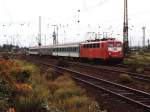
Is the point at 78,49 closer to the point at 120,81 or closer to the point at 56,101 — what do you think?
the point at 120,81

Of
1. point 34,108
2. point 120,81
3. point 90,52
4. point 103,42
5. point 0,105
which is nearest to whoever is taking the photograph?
point 0,105

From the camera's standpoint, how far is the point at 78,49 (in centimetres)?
4997

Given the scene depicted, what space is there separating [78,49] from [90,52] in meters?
6.20

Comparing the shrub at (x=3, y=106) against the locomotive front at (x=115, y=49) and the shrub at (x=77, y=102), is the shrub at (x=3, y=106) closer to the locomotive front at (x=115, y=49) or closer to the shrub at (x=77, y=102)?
the shrub at (x=77, y=102)

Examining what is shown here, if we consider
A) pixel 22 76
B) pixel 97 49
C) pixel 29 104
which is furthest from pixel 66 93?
pixel 97 49

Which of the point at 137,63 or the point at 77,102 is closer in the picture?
the point at 77,102

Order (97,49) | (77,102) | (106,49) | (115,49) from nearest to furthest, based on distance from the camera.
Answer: (77,102), (106,49), (115,49), (97,49)

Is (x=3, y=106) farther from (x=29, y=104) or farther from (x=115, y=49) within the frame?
(x=115, y=49)

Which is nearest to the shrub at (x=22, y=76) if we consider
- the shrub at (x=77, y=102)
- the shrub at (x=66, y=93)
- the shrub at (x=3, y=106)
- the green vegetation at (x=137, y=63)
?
the shrub at (x=66, y=93)

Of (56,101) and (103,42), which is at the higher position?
(103,42)

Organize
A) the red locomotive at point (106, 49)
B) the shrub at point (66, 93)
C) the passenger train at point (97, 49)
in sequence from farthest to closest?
the passenger train at point (97, 49) < the red locomotive at point (106, 49) < the shrub at point (66, 93)

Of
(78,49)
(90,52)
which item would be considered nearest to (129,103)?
(90,52)

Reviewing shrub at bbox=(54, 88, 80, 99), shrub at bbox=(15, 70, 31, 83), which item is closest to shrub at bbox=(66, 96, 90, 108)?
shrub at bbox=(54, 88, 80, 99)

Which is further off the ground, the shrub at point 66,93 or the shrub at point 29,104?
the shrub at point 29,104
